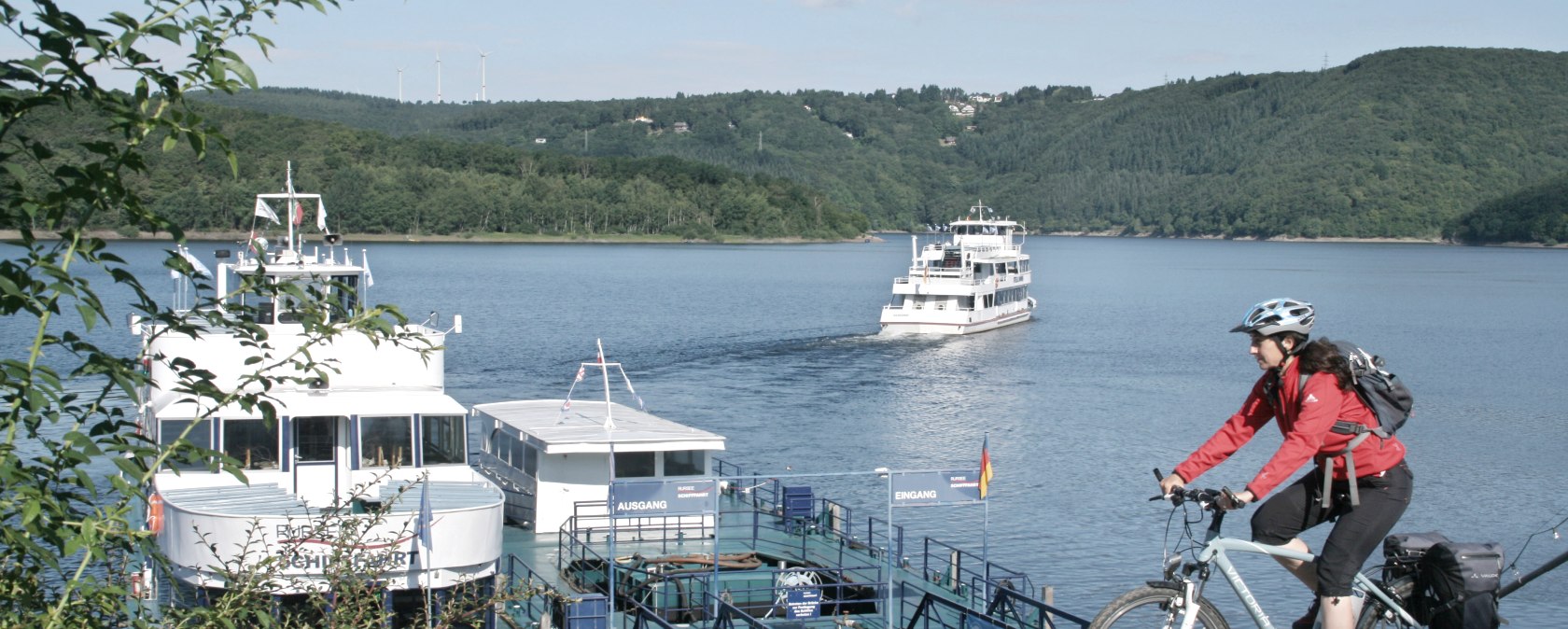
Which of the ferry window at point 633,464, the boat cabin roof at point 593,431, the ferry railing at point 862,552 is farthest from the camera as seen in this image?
the ferry window at point 633,464

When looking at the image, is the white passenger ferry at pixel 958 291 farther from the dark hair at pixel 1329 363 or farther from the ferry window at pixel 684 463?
the dark hair at pixel 1329 363

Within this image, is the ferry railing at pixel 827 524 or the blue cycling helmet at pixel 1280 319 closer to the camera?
the blue cycling helmet at pixel 1280 319

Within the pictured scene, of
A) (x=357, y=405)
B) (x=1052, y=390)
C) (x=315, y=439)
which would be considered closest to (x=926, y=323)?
(x=1052, y=390)

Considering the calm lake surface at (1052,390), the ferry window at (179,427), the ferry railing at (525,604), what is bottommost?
the calm lake surface at (1052,390)

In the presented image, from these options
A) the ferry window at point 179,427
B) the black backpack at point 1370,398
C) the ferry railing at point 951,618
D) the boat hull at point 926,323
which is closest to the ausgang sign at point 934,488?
the ferry railing at point 951,618

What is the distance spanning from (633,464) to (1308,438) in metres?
17.5

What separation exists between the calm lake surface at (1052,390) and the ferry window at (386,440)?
8.56 m

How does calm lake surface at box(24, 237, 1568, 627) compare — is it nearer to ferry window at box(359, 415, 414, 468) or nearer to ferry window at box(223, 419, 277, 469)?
ferry window at box(359, 415, 414, 468)

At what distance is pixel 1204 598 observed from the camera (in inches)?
305

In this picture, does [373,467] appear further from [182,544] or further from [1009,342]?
[1009,342]

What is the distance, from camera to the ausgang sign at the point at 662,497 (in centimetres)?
1927

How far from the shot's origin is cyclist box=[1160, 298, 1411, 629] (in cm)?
749

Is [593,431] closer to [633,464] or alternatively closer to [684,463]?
[633,464]

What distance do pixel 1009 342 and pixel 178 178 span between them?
141 metres
